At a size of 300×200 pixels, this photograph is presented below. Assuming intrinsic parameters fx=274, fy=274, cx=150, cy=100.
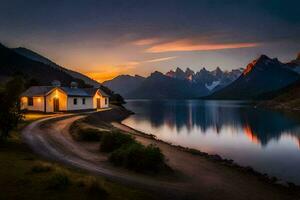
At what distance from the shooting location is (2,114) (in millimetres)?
24219

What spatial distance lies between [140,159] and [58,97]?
172ft

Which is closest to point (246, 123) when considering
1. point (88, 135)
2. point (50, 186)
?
point (88, 135)

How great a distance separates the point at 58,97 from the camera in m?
69.6

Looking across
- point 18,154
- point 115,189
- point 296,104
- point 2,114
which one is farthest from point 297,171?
point 296,104

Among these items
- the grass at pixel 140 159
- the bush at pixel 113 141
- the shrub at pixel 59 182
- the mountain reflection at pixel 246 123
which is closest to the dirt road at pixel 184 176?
the grass at pixel 140 159

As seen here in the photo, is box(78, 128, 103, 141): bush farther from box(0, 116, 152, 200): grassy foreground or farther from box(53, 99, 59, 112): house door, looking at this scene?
box(53, 99, 59, 112): house door

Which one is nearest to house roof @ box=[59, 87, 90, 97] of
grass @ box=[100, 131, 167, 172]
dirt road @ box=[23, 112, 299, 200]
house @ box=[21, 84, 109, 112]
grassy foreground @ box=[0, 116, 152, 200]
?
house @ box=[21, 84, 109, 112]

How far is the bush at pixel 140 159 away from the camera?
72.5ft

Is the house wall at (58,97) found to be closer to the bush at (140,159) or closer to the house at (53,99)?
the house at (53,99)

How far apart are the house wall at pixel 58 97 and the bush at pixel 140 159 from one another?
4854 cm

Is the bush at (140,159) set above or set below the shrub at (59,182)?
below

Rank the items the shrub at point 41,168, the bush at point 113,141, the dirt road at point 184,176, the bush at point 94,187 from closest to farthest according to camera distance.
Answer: the bush at point 94,187
the shrub at point 41,168
the dirt road at point 184,176
the bush at point 113,141

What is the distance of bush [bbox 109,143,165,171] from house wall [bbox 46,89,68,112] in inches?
1911

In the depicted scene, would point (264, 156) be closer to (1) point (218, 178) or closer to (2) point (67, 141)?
(1) point (218, 178)
